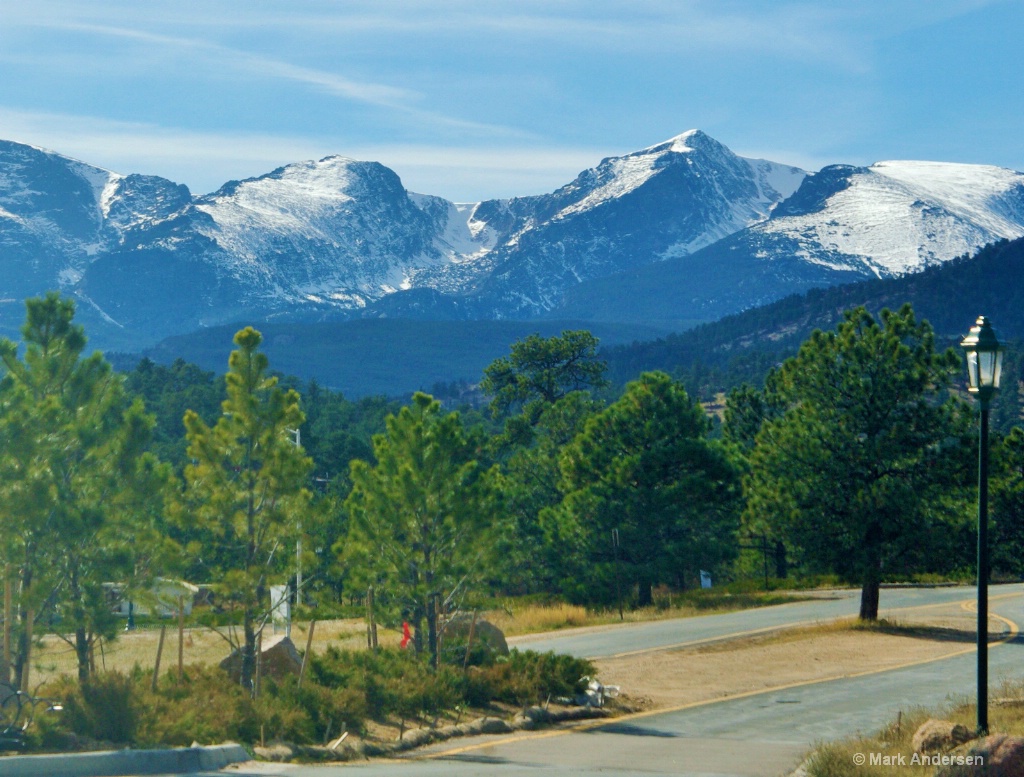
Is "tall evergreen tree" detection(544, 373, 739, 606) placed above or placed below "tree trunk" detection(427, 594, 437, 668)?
above

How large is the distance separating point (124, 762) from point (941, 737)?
888 cm

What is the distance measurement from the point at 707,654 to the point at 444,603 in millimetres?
8601

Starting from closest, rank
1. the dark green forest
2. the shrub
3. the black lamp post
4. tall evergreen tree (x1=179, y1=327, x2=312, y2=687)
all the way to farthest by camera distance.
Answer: the black lamp post
the shrub
the dark green forest
tall evergreen tree (x1=179, y1=327, x2=312, y2=687)

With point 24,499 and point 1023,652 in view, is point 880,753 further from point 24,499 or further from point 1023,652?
point 1023,652

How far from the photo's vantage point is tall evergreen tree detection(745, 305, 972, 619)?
1372 inches

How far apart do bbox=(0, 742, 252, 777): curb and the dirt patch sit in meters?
10.7

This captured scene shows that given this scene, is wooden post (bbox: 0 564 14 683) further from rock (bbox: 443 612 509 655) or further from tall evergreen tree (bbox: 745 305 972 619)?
tall evergreen tree (bbox: 745 305 972 619)

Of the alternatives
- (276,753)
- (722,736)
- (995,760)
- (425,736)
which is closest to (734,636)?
(722,736)

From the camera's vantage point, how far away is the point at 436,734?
19328 mm

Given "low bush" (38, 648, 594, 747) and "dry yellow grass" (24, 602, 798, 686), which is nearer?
"low bush" (38, 648, 594, 747)

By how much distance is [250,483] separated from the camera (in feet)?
69.4

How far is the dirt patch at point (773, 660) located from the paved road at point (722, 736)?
94 cm

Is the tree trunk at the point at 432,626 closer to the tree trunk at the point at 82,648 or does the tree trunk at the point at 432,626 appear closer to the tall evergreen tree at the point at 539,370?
the tree trunk at the point at 82,648

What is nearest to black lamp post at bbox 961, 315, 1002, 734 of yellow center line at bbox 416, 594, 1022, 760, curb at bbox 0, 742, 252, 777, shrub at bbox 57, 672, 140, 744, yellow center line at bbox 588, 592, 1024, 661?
yellow center line at bbox 416, 594, 1022, 760
